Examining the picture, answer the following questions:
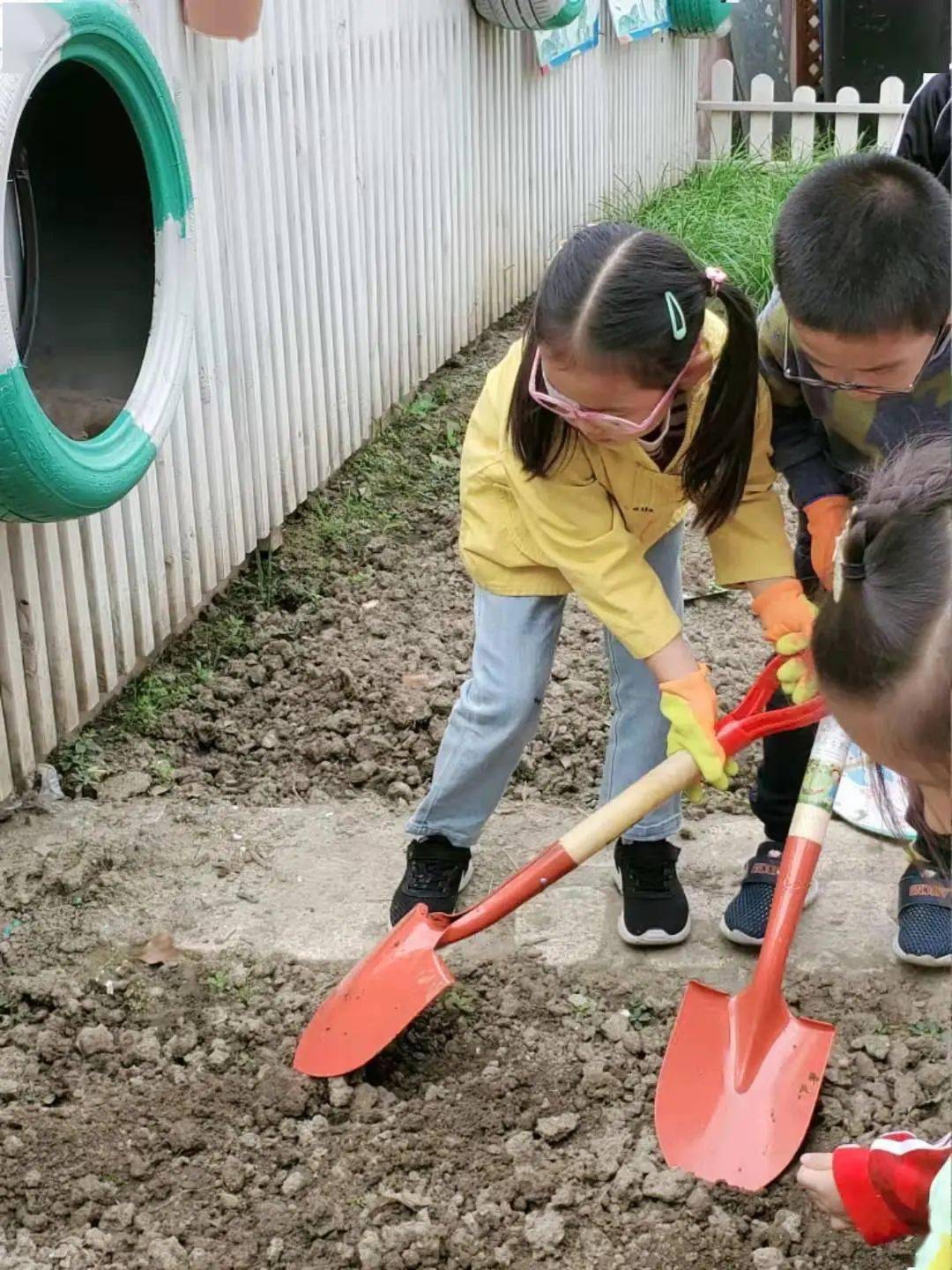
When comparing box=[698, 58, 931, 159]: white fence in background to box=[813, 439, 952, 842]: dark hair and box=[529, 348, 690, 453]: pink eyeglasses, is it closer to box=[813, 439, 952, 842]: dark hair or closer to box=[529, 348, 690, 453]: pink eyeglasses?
box=[529, 348, 690, 453]: pink eyeglasses

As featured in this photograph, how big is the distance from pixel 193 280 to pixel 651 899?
156 cm

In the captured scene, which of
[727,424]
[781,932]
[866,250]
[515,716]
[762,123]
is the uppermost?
[866,250]

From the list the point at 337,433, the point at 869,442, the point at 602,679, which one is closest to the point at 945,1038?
the point at 869,442

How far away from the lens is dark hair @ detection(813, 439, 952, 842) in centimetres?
144

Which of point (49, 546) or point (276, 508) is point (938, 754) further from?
point (276, 508)

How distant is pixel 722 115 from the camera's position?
8992 mm

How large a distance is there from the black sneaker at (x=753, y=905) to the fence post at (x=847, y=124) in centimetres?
632

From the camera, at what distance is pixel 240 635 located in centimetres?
393

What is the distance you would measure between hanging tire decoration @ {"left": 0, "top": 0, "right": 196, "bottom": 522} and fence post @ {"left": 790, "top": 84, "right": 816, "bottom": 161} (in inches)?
231

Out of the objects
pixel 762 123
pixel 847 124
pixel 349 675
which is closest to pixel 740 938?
pixel 349 675

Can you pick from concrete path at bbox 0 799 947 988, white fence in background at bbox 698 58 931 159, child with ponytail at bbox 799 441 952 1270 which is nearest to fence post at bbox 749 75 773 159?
white fence in background at bbox 698 58 931 159

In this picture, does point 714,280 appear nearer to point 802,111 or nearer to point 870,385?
point 870,385

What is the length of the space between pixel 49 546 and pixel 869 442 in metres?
1.61

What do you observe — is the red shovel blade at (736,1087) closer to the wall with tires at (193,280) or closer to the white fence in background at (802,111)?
the wall with tires at (193,280)
